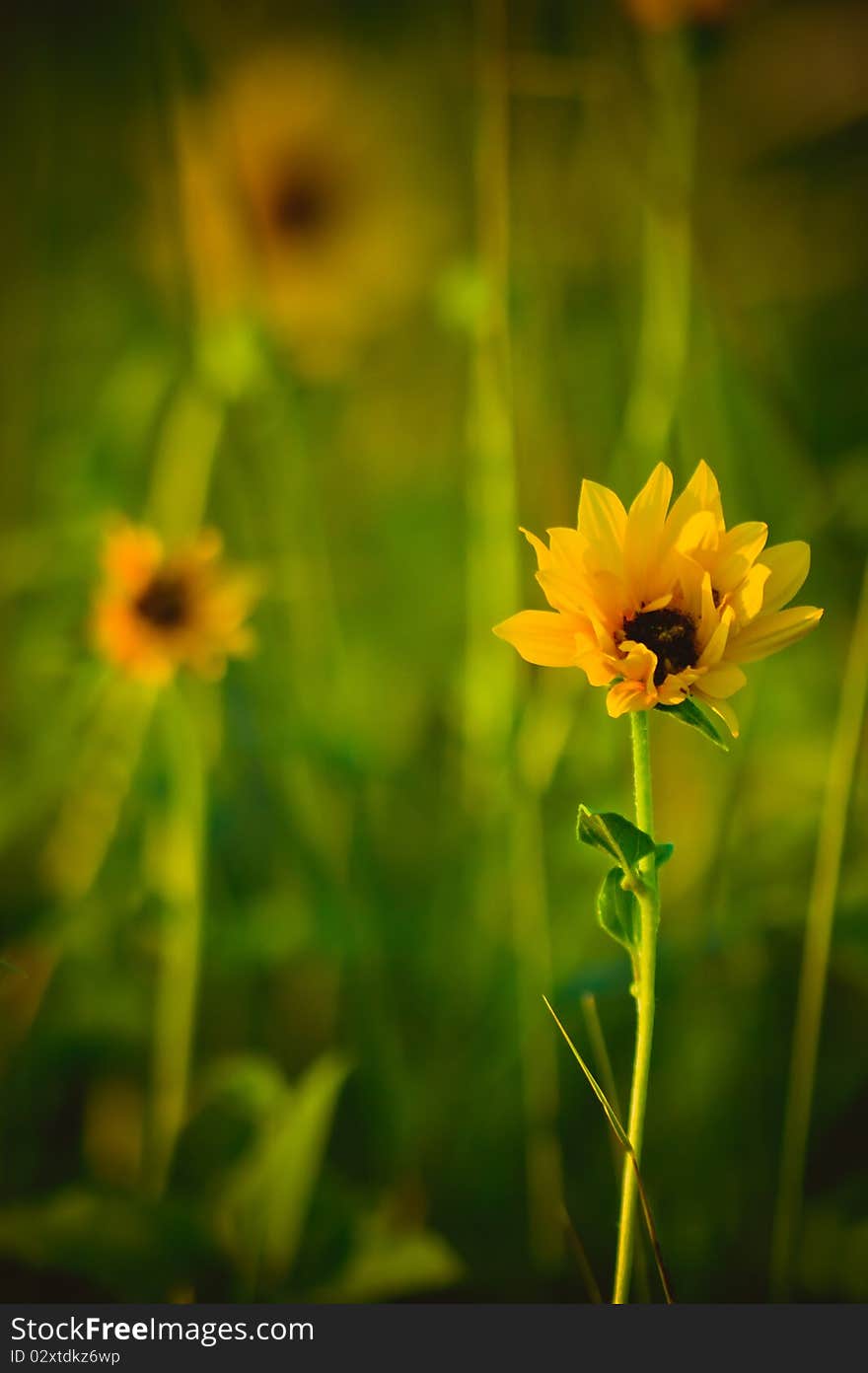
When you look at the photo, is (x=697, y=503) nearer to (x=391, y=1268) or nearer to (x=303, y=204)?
(x=391, y=1268)

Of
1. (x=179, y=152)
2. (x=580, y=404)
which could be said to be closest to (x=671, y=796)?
(x=580, y=404)

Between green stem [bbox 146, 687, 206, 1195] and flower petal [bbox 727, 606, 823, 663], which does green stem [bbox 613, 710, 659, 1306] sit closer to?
flower petal [bbox 727, 606, 823, 663]

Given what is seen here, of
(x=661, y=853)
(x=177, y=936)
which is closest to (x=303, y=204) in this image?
(x=177, y=936)

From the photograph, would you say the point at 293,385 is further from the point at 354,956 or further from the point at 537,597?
the point at 354,956

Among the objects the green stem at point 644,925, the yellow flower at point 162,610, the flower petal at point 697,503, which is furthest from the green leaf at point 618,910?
the yellow flower at point 162,610

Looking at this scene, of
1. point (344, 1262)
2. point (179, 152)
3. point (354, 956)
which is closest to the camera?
point (344, 1262)
